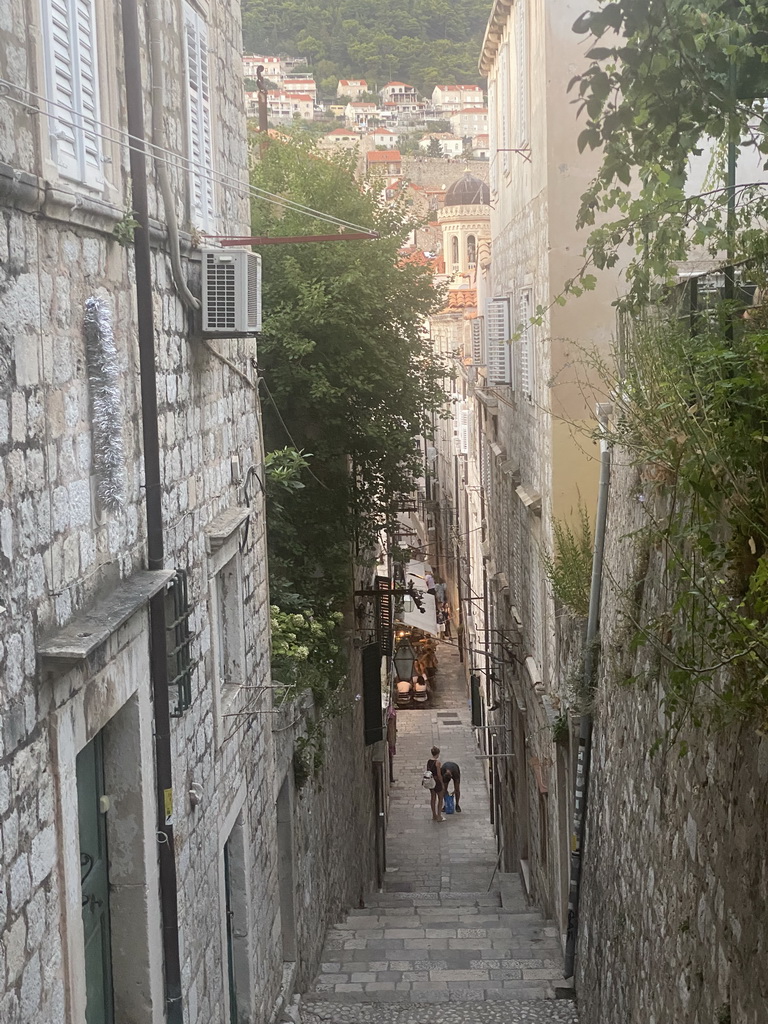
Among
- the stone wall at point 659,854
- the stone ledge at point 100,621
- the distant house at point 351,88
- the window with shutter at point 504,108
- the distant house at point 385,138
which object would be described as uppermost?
the distant house at point 351,88

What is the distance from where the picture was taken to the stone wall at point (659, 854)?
4.55 m

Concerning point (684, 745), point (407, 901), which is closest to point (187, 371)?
point (684, 745)

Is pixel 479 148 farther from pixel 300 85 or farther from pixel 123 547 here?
pixel 123 547

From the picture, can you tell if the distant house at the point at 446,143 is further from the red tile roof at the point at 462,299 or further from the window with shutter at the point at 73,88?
the window with shutter at the point at 73,88

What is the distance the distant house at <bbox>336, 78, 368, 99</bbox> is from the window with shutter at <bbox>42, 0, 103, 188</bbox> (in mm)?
155910

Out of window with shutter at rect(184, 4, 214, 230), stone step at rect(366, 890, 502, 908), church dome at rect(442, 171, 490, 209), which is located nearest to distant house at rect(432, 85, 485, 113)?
church dome at rect(442, 171, 490, 209)

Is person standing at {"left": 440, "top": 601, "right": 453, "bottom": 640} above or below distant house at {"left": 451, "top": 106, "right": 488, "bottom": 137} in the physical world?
below

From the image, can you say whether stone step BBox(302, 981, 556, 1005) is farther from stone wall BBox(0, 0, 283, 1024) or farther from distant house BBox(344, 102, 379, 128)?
distant house BBox(344, 102, 379, 128)

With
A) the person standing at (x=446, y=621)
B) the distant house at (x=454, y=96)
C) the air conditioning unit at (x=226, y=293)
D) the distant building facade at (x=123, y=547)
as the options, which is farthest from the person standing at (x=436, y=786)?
the distant house at (x=454, y=96)

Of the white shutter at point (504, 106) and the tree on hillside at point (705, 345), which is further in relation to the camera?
the white shutter at point (504, 106)

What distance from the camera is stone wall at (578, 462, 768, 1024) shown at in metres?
4.55

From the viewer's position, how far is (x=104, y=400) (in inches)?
203

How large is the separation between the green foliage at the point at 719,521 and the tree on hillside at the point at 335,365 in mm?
9928

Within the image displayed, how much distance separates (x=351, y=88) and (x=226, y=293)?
155 m
